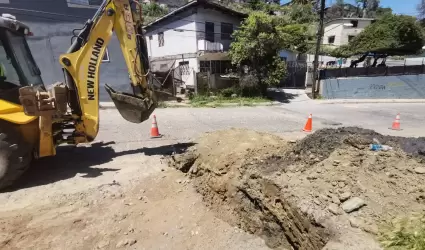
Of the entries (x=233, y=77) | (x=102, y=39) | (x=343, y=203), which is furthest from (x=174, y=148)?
(x=233, y=77)

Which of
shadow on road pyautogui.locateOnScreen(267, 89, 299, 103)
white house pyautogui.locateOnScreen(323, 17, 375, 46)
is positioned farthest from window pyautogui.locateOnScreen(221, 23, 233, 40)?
white house pyautogui.locateOnScreen(323, 17, 375, 46)

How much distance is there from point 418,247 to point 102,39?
5696mm

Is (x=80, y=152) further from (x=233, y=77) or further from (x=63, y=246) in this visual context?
(x=233, y=77)

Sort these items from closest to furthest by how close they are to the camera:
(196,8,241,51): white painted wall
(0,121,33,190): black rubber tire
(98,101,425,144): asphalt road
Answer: (0,121,33,190): black rubber tire → (98,101,425,144): asphalt road → (196,8,241,51): white painted wall

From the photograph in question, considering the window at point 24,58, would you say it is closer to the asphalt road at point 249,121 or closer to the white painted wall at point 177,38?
the asphalt road at point 249,121

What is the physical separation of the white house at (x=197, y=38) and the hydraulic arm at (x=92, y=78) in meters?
13.0

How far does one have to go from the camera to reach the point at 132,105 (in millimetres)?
5676

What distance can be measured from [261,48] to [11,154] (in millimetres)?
14969

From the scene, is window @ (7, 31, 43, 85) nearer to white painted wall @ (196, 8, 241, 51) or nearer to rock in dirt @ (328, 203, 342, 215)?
rock in dirt @ (328, 203, 342, 215)

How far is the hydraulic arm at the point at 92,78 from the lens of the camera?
5219 millimetres

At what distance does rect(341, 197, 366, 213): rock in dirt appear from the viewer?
319 centimetres

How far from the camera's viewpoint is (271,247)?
3668 mm

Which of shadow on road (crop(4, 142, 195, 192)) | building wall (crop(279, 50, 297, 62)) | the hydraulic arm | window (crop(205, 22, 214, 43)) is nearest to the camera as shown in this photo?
the hydraulic arm

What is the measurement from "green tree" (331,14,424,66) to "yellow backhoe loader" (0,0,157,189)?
18.7 m
